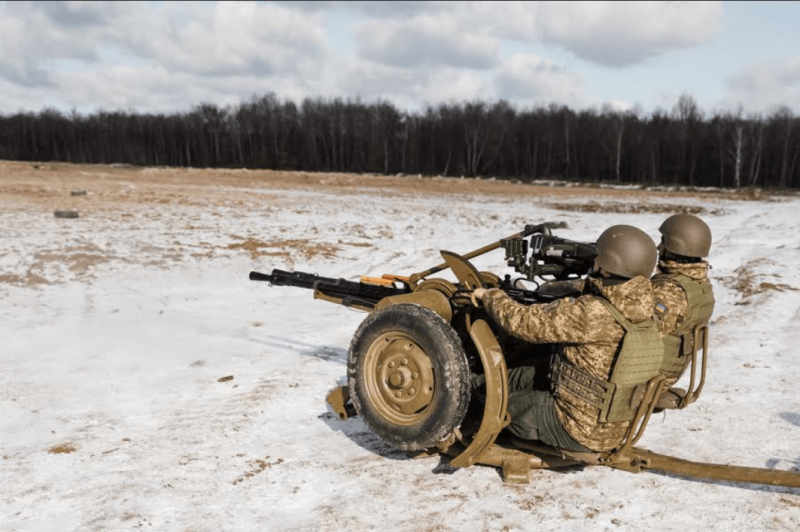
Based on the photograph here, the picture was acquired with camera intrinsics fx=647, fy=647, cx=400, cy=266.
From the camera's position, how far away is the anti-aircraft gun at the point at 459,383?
13.1 ft

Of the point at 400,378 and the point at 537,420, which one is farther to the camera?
the point at 400,378

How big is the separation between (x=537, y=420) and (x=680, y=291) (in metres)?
1.30

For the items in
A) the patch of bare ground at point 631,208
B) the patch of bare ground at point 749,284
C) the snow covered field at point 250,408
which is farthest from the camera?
the patch of bare ground at point 631,208

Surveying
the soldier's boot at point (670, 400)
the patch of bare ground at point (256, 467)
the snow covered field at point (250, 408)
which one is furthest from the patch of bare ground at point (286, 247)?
the soldier's boot at point (670, 400)

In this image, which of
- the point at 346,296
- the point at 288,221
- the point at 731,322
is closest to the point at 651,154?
the point at 288,221

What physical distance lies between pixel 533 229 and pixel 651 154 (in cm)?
6417

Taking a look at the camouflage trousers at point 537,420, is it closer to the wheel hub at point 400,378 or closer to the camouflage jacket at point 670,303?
the wheel hub at point 400,378

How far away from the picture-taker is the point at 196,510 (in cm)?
395

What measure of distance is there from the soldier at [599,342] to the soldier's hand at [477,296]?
15 cm

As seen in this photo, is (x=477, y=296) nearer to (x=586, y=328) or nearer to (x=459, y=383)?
(x=459, y=383)

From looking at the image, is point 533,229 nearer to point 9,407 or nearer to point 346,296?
point 346,296

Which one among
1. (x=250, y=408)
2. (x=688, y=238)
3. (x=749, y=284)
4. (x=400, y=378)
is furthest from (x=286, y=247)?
(x=688, y=238)

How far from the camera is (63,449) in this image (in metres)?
4.75

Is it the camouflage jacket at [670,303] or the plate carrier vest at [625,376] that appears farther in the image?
the camouflage jacket at [670,303]
